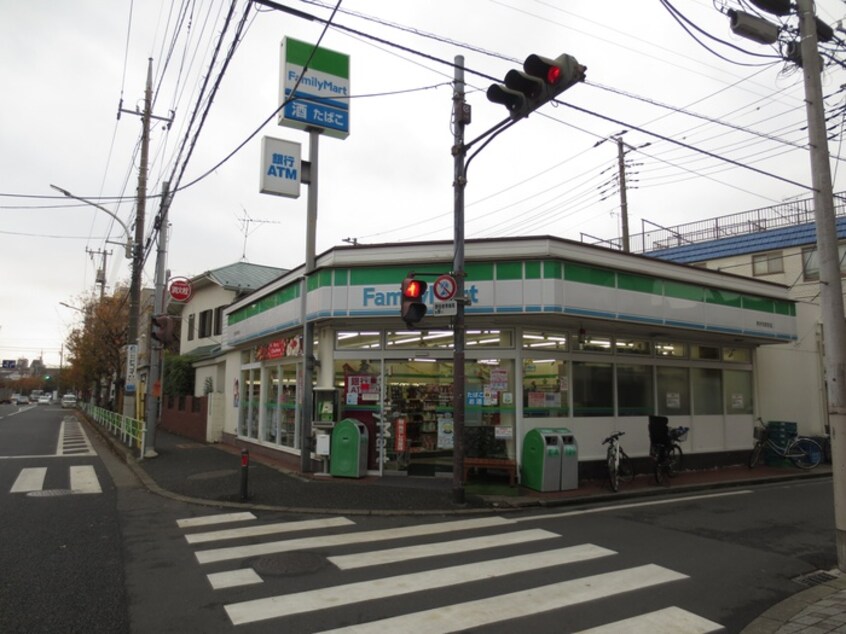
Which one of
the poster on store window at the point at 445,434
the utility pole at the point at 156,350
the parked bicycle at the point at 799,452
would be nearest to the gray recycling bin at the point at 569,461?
the poster on store window at the point at 445,434

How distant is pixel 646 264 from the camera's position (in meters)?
12.7

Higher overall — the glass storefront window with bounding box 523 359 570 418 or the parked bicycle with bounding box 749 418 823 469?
the glass storefront window with bounding box 523 359 570 418

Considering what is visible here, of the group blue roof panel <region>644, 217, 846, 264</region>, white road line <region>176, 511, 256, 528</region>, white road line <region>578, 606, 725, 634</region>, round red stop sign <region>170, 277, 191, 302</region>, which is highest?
blue roof panel <region>644, 217, 846, 264</region>

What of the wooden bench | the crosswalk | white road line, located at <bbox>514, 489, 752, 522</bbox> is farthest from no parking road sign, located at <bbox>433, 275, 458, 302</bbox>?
white road line, located at <bbox>514, 489, 752, 522</bbox>

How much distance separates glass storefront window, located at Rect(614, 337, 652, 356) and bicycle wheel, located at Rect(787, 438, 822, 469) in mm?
5177

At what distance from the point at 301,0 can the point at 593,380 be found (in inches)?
372

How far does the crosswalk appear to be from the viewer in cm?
486

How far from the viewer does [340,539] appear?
7.38 meters

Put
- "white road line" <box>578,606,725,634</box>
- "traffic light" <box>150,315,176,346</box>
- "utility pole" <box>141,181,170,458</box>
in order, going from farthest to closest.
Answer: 1. "utility pole" <box>141,181,170,458</box>
2. "traffic light" <box>150,315,176,346</box>
3. "white road line" <box>578,606,725,634</box>

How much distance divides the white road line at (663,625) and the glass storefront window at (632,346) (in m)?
8.60

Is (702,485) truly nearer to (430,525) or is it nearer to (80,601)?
(430,525)

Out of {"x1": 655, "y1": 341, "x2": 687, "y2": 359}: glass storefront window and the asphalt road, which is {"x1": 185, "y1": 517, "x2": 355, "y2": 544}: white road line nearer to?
the asphalt road

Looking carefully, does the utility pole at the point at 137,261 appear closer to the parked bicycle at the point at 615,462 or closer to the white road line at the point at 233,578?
the white road line at the point at 233,578

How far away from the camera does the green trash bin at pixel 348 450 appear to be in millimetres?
11445
